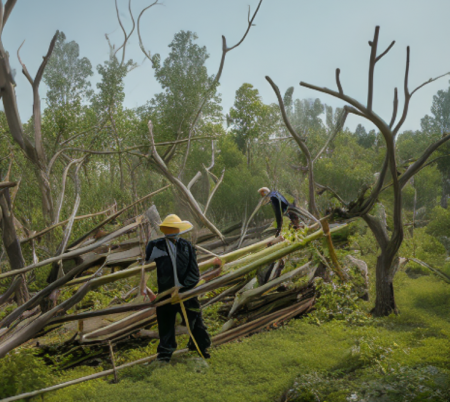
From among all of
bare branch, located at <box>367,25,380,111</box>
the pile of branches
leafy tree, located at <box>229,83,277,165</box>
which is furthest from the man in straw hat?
leafy tree, located at <box>229,83,277,165</box>

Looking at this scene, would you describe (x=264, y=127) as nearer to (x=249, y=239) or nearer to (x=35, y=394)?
(x=249, y=239)

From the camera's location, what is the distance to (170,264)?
3449mm

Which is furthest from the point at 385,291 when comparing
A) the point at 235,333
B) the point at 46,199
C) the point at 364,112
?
the point at 46,199

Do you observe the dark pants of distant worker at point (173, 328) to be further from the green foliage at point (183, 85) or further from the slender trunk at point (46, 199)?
the green foliage at point (183, 85)

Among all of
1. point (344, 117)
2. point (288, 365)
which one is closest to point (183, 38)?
point (344, 117)

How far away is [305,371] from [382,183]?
7.87ft

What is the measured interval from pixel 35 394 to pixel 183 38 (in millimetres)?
13659

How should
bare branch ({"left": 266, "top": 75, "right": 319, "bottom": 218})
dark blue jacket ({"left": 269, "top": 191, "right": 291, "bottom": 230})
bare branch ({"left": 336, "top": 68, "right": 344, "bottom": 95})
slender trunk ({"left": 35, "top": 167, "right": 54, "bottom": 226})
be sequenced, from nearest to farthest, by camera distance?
bare branch ({"left": 336, "top": 68, "right": 344, "bottom": 95}) → bare branch ({"left": 266, "top": 75, "right": 319, "bottom": 218}) → dark blue jacket ({"left": 269, "top": 191, "right": 291, "bottom": 230}) → slender trunk ({"left": 35, "top": 167, "right": 54, "bottom": 226})

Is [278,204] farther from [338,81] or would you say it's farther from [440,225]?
[440,225]

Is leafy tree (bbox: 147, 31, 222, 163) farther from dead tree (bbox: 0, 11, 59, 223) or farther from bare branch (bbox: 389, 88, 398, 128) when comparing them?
bare branch (bbox: 389, 88, 398, 128)

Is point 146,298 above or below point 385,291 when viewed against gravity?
above

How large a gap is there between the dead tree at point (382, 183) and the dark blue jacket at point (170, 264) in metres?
1.87

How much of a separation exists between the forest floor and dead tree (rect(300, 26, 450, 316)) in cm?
67

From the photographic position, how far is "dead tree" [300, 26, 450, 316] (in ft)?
12.4
